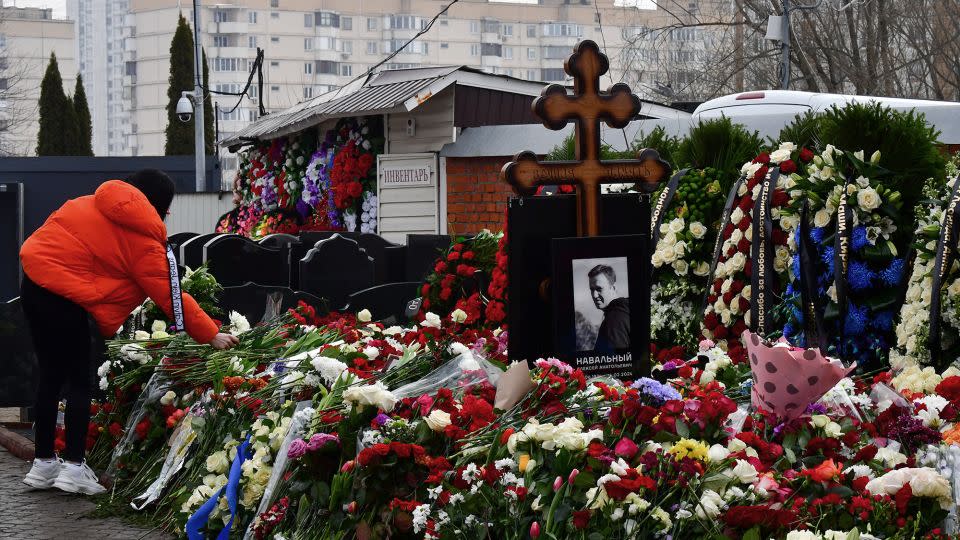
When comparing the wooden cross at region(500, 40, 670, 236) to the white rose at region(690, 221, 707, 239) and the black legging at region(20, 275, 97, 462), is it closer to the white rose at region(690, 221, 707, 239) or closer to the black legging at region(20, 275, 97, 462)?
the white rose at region(690, 221, 707, 239)

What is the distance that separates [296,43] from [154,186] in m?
109

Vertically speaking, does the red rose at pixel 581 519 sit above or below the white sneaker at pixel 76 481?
above

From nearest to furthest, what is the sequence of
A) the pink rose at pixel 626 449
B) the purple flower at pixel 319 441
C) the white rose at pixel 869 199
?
1. the pink rose at pixel 626 449
2. the purple flower at pixel 319 441
3. the white rose at pixel 869 199

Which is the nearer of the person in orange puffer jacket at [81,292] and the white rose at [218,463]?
the white rose at [218,463]

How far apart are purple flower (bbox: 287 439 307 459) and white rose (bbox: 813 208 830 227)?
2482 mm

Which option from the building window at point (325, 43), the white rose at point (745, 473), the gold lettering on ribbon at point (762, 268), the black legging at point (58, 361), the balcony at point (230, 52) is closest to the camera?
the white rose at point (745, 473)

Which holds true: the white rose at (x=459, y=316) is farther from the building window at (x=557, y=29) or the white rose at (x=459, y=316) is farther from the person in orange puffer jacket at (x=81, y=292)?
the building window at (x=557, y=29)

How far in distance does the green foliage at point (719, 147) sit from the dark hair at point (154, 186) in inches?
107

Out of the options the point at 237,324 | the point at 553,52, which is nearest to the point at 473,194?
the point at 237,324

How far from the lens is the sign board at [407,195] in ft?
51.4

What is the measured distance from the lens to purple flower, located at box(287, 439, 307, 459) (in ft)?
16.2

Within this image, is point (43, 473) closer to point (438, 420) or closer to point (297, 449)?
point (297, 449)

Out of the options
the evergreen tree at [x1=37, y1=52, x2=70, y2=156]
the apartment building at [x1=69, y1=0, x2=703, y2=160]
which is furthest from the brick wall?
the apartment building at [x1=69, y1=0, x2=703, y2=160]

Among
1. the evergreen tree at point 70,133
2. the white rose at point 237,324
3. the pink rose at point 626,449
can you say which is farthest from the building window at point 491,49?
the pink rose at point 626,449
